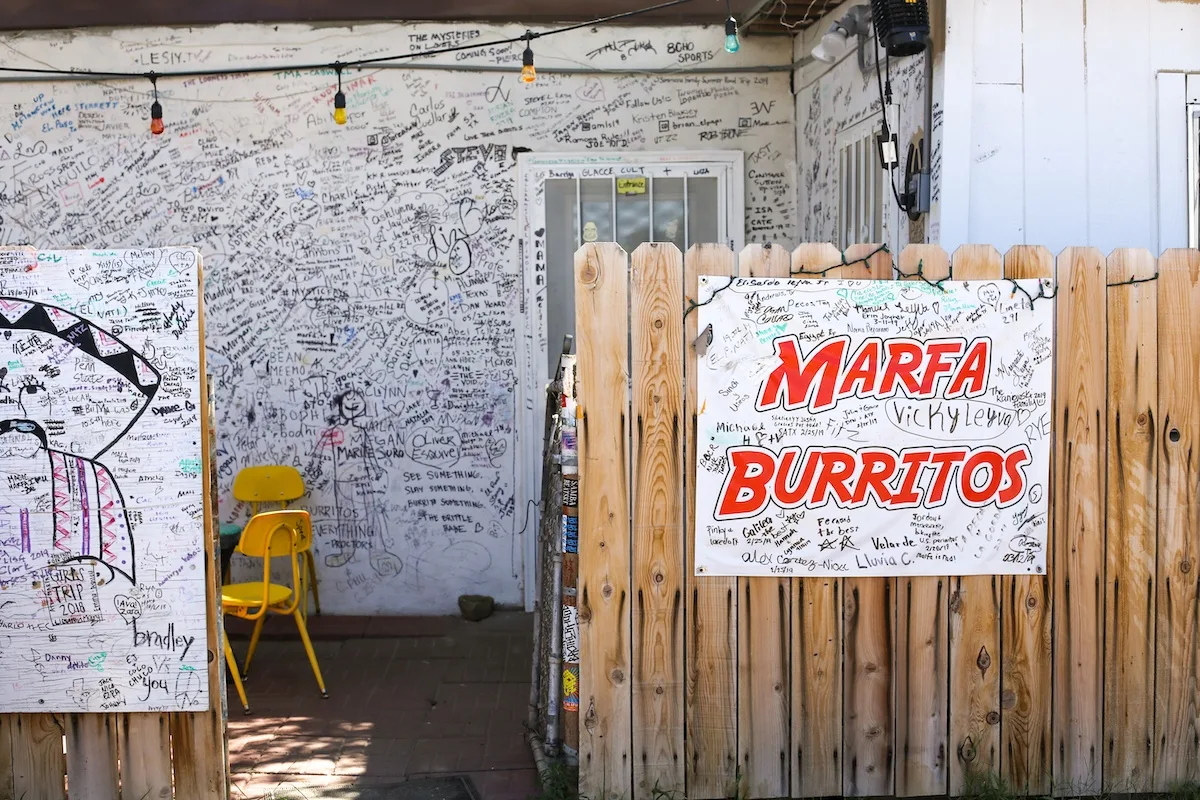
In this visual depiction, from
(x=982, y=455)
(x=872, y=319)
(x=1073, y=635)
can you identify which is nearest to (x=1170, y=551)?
(x=1073, y=635)

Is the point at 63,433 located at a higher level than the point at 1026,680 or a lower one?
higher

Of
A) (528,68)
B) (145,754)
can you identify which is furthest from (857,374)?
(145,754)

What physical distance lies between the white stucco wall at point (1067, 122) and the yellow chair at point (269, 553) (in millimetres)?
3313

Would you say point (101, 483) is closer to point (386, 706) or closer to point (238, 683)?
point (238, 683)

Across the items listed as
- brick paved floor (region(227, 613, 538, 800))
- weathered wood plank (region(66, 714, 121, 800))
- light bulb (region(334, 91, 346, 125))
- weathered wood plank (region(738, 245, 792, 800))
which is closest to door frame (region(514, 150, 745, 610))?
brick paved floor (region(227, 613, 538, 800))

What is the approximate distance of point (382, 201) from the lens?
6727 mm

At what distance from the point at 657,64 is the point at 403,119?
1.53 meters

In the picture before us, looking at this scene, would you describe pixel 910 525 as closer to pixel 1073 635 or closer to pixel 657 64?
pixel 1073 635

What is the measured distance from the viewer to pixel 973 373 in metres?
4.04

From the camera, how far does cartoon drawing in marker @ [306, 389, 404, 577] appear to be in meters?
6.80

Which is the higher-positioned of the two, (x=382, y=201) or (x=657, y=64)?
(x=657, y=64)

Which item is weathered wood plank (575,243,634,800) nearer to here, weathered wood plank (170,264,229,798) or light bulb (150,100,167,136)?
weathered wood plank (170,264,229,798)

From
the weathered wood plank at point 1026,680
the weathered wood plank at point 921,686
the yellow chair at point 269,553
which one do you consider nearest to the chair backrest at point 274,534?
the yellow chair at point 269,553

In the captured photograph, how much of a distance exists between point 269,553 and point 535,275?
7.60ft
